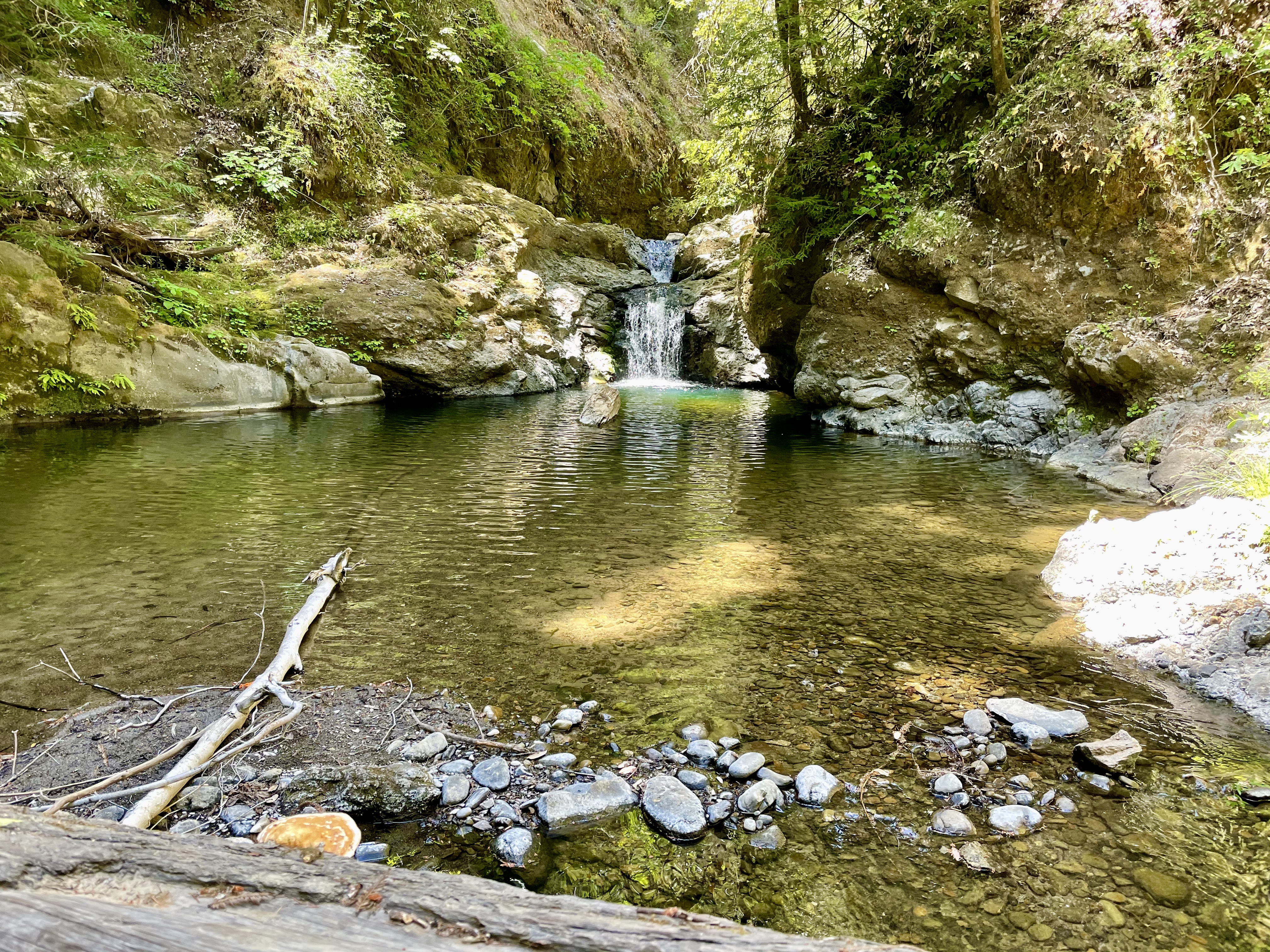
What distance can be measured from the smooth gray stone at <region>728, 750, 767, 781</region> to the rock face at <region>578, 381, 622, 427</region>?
10.0 m

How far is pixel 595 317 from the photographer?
2141 centimetres

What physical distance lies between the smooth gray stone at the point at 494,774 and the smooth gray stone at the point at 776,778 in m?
1.01

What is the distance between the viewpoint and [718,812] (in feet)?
7.89

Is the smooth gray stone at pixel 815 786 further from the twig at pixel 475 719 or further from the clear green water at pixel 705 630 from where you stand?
the twig at pixel 475 719

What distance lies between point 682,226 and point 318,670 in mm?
28192

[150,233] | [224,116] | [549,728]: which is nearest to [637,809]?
[549,728]

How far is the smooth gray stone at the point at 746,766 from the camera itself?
8.59 feet

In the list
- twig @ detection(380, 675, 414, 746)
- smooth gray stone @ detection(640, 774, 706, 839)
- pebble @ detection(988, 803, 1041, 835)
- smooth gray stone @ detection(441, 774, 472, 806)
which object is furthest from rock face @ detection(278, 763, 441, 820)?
pebble @ detection(988, 803, 1041, 835)

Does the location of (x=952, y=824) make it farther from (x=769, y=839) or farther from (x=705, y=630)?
(x=705, y=630)

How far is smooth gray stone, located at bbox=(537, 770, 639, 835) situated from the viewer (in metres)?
2.35

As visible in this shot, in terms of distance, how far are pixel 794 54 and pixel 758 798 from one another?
1379cm

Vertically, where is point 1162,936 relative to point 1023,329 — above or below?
below

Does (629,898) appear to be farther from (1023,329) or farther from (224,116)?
(224,116)

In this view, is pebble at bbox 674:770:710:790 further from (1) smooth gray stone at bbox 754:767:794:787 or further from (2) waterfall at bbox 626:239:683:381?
(2) waterfall at bbox 626:239:683:381
